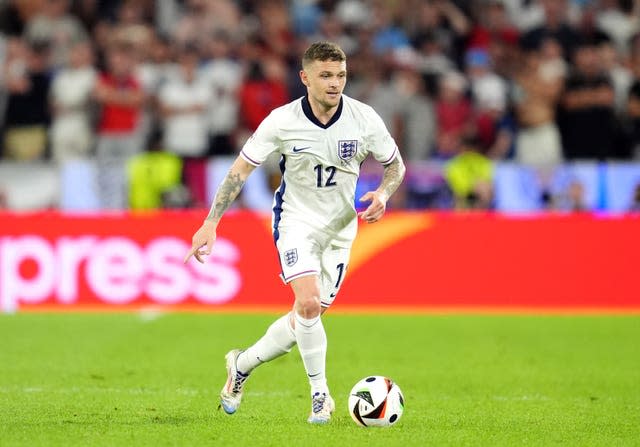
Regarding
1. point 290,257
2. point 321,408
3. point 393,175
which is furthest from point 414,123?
point 321,408

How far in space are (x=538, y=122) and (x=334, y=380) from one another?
30.2 ft

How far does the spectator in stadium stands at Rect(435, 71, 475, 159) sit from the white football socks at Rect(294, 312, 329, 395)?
10661 millimetres

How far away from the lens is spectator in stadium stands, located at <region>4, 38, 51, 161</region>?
60.3 ft

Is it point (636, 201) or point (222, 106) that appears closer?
point (636, 201)

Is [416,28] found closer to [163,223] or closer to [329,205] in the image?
[163,223]

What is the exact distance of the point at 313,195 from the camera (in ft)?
25.9

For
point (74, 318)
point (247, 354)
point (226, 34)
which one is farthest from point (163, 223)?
point (247, 354)


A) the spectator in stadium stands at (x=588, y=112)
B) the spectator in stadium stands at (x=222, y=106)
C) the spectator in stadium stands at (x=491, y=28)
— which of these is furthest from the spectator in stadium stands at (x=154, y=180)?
the spectator in stadium stands at (x=588, y=112)

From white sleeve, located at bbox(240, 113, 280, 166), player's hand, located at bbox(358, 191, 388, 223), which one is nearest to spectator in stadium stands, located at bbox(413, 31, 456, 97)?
white sleeve, located at bbox(240, 113, 280, 166)

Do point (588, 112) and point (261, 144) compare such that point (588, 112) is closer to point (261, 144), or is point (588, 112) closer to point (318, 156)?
point (318, 156)

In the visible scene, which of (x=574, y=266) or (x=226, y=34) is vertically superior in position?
(x=226, y=34)

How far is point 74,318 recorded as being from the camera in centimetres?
1505

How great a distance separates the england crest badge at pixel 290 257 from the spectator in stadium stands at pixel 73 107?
434 inches

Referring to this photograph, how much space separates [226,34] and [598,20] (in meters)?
Answer: 6.12
